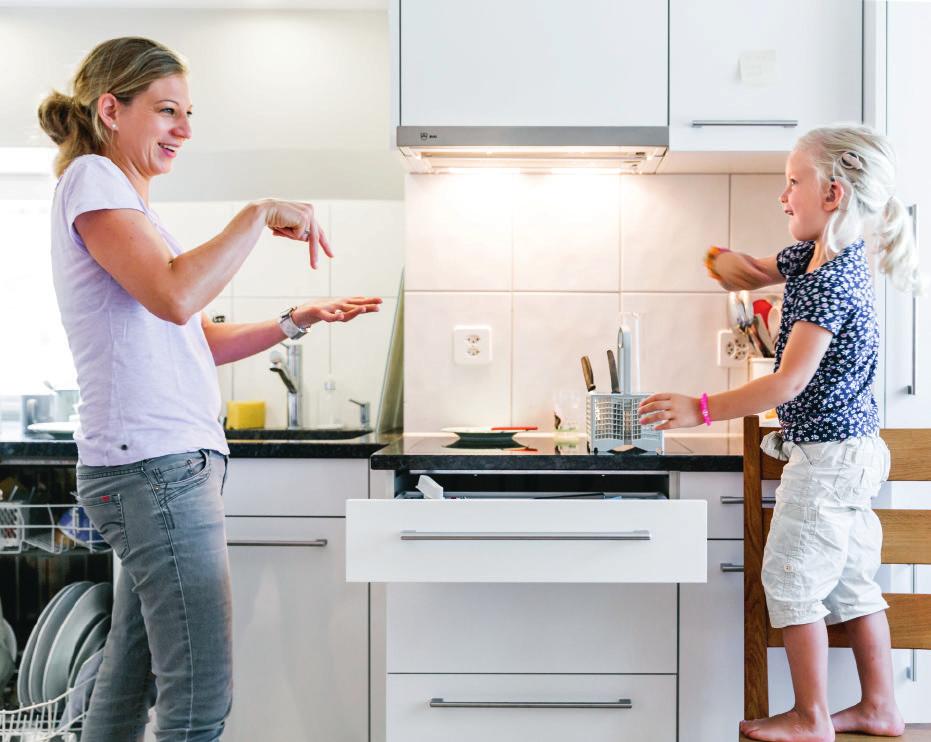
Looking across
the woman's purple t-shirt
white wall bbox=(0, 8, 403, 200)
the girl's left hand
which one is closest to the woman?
the woman's purple t-shirt

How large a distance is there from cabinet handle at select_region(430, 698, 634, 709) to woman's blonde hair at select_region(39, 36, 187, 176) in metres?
1.12

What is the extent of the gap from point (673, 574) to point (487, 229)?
→ 3.59ft

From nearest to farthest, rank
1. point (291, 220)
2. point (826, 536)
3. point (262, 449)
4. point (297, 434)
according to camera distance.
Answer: point (291, 220) < point (826, 536) < point (262, 449) < point (297, 434)

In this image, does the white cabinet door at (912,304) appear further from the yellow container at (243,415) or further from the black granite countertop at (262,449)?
the yellow container at (243,415)

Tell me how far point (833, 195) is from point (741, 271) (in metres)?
0.30

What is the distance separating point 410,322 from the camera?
84.0 inches

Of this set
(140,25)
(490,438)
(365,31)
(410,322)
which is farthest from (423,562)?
(140,25)

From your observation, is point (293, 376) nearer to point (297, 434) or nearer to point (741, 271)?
point (297, 434)

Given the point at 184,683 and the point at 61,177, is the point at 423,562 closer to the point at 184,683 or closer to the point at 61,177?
the point at 184,683

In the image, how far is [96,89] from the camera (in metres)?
1.21

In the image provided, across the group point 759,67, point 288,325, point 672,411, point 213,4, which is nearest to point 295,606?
point 288,325

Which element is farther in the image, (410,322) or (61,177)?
(410,322)

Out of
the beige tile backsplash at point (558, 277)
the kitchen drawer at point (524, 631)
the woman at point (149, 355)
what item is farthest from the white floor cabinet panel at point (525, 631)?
the beige tile backsplash at point (558, 277)

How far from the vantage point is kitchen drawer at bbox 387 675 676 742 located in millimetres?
1590
